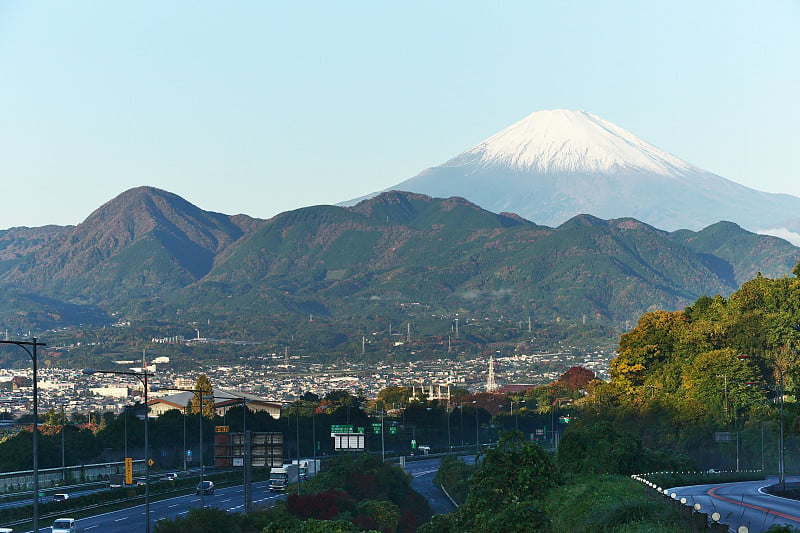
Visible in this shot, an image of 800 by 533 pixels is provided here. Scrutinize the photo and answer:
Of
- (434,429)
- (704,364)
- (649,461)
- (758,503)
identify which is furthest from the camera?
(434,429)

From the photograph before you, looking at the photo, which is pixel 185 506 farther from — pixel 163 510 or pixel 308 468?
pixel 308 468

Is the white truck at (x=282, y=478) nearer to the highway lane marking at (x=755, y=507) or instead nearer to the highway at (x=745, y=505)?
the highway at (x=745, y=505)

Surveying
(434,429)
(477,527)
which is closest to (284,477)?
(477,527)

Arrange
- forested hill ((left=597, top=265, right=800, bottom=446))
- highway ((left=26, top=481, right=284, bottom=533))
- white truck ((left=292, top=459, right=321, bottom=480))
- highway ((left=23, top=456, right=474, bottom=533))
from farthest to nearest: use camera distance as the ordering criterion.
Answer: forested hill ((left=597, top=265, right=800, bottom=446)), white truck ((left=292, top=459, right=321, bottom=480)), highway ((left=23, top=456, right=474, bottom=533)), highway ((left=26, top=481, right=284, bottom=533))

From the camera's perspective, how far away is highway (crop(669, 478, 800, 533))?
44250mm

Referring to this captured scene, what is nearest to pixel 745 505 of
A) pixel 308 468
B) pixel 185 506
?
pixel 185 506

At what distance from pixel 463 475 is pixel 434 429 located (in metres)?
79.8

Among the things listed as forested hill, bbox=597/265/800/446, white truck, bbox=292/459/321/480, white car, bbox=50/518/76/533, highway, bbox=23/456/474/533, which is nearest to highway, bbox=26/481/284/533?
highway, bbox=23/456/474/533

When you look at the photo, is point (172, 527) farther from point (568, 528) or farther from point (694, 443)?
point (694, 443)

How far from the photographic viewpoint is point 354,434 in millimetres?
132625

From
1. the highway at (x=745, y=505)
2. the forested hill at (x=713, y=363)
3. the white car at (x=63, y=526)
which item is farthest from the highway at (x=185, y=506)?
the highway at (x=745, y=505)

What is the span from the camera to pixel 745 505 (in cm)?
5103

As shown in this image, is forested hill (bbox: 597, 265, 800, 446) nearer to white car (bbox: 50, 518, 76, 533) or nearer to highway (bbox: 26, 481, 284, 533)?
highway (bbox: 26, 481, 284, 533)

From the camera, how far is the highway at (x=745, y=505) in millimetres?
44250
